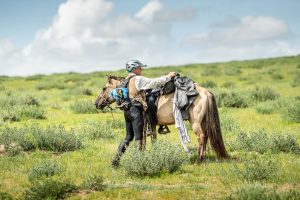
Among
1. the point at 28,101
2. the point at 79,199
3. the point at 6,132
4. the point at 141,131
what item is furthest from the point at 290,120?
the point at 28,101

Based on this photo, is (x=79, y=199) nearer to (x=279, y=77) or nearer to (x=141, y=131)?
(x=141, y=131)

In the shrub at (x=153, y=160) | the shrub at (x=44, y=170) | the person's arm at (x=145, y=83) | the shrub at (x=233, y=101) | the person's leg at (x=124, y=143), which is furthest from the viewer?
the shrub at (x=233, y=101)

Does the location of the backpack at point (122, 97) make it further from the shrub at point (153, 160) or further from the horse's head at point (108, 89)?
the shrub at point (153, 160)

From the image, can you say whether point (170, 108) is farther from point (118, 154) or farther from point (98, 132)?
point (98, 132)

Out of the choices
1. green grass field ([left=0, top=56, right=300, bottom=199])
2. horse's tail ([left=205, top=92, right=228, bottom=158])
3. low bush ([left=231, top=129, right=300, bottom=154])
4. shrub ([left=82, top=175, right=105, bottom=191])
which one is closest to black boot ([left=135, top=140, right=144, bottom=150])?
green grass field ([left=0, top=56, right=300, bottom=199])

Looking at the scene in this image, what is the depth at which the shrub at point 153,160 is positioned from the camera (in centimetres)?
852

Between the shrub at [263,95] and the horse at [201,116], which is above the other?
the horse at [201,116]

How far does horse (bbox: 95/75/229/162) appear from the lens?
9492 millimetres

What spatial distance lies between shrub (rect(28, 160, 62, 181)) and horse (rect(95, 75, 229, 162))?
6.23 feet

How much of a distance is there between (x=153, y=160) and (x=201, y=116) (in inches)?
61.4

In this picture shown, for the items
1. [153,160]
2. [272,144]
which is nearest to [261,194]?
[153,160]

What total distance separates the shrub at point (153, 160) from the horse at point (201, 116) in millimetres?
871

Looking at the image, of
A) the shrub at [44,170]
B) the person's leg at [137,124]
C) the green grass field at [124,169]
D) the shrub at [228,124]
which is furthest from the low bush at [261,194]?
the shrub at [228,124]

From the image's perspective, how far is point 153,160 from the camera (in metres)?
8.61
